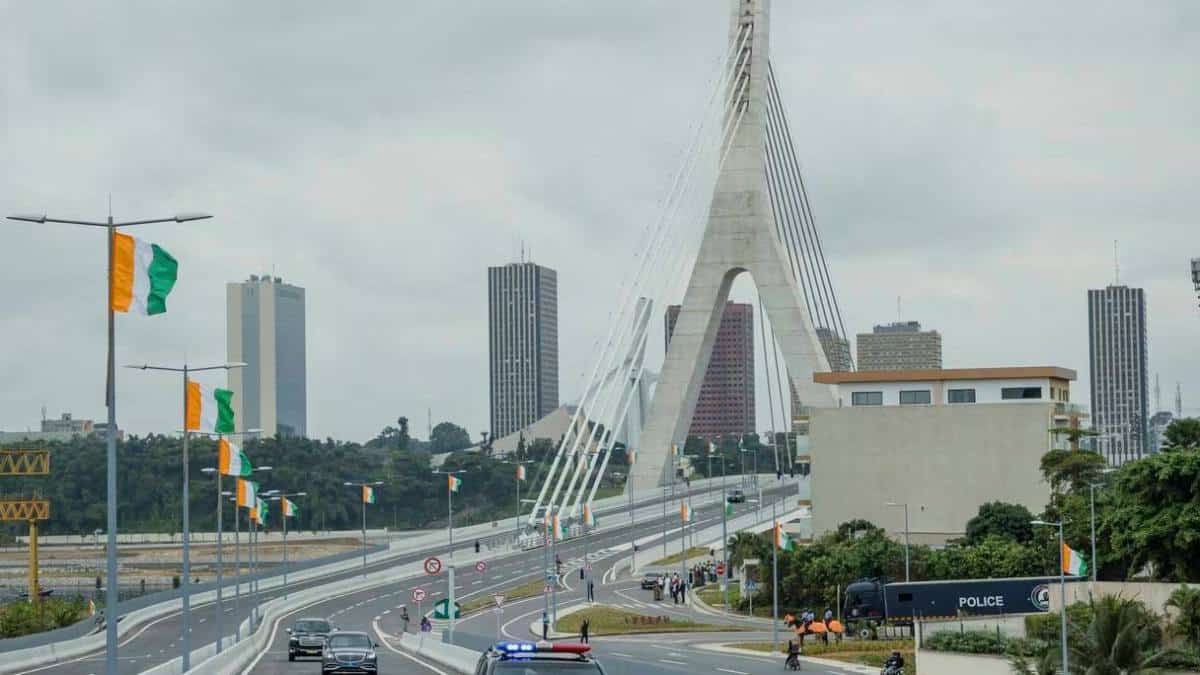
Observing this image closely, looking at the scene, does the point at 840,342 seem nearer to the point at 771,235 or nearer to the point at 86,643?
the point at 771,235

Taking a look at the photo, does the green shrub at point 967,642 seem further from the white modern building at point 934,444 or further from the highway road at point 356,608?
the white modern building at point 934,444

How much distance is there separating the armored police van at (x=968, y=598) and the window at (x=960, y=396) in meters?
41.9

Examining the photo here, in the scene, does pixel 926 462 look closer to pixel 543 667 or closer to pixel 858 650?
pixel 858 650

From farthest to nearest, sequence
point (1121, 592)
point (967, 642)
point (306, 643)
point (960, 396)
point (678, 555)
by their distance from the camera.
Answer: point (678, 555) < point (960, 396) < point (1121, 592) < point (967, 642) < point (306, 643)

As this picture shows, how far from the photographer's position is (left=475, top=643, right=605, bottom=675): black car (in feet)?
76.7

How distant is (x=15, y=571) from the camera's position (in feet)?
574

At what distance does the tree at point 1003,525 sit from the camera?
96.3 metres

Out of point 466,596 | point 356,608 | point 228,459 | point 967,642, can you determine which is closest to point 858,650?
point 967,642

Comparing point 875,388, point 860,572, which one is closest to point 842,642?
point 860,572

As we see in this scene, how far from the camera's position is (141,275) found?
34.9 m

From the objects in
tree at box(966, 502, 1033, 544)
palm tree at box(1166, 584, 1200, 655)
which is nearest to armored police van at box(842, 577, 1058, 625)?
palm tree at box(1166, 584, 1200, 655)

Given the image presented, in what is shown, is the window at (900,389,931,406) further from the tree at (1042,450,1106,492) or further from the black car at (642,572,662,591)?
the black car at (642,572,662,591)

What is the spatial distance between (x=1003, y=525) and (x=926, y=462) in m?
14.4

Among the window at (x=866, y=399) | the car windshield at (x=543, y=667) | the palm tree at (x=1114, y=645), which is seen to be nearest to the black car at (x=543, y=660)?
the car windshield at (x=543, y=667)
